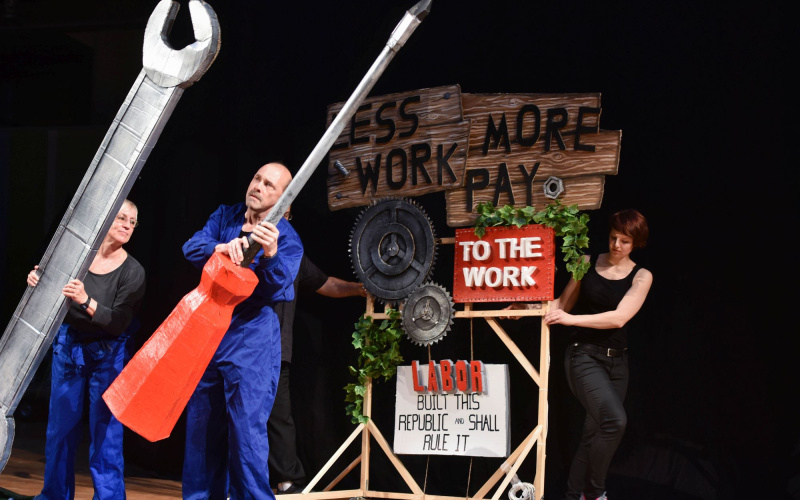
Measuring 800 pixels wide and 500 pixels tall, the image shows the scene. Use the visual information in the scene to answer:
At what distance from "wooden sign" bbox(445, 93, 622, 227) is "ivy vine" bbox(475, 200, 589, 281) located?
10 cm

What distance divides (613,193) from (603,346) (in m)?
0.85

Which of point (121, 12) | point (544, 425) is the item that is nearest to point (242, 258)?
point (544, 425)

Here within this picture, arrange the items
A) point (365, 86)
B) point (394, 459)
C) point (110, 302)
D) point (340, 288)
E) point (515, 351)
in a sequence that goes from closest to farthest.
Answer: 1. point (365, 86)
2. point (110, 302)
3. point (515, 351)
4. point (394, 459)
5. point (340, 288)

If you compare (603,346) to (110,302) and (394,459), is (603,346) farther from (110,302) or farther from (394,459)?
(110,302)

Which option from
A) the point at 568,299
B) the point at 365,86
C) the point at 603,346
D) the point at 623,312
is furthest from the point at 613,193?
the point at 365,86

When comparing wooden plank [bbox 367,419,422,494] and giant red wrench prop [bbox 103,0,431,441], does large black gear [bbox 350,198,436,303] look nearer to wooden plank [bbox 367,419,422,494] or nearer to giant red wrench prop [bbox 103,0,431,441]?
wooden plank [bbox 367,419,422,494]

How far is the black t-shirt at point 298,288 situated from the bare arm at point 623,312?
1.48 m

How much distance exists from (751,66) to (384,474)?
9.73ft

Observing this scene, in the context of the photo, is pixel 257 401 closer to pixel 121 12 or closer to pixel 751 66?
pixel 751 66

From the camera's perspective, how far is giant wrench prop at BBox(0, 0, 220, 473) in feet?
10.7

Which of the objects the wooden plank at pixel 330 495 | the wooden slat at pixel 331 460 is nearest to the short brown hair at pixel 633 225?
the wooden slat at pixel 331 460

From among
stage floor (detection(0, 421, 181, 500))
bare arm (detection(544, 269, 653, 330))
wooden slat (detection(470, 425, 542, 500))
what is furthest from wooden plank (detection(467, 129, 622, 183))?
stage floor (detection(0, 421, 181, 500))

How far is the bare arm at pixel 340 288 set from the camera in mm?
5137

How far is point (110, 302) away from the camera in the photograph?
167 inches
